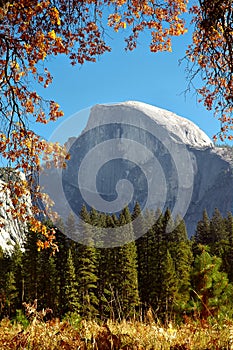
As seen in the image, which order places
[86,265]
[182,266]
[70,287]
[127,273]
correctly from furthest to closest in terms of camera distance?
[182,266] → [86,265] → [127,273] → [70,287]

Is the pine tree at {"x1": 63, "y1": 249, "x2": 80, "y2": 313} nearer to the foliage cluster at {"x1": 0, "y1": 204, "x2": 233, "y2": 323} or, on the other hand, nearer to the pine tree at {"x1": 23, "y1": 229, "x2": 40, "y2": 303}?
the foliage cluster at {"x1": 0, "y1": 204, "x2": 233, "y2": 323}

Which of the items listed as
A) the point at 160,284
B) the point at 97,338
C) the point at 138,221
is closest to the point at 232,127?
the point at 97,338

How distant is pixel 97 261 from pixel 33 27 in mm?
41156

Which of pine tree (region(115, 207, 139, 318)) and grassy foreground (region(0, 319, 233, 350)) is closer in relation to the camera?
grassy foreground (region(0, 319, 233, 350))

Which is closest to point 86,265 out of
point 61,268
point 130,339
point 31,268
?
point 61,268

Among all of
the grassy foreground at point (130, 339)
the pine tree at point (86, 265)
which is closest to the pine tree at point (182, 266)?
the pine tree at point (86, 265)

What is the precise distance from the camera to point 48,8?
6.48 m

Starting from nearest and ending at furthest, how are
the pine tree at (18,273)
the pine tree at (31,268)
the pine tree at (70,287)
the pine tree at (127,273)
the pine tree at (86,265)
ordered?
the pine tree at (70,287), the pine tree at (127,273), the pine tree at (86,265), the pine tree at (31,268), the pine tree at (18,273)

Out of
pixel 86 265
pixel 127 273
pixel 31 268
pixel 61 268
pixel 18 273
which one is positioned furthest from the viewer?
pixel 18 273

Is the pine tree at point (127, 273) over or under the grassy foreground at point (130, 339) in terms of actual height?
over

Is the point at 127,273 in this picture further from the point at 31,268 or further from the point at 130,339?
the point at 130,339

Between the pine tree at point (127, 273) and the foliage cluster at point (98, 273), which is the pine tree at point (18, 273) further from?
the pine tree at point (127, 273)

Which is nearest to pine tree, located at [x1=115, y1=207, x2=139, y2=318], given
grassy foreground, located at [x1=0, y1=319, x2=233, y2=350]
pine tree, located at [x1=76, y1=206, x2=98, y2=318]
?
pine tree, located at [x1=76, y1=206, x2=98, y2=318]

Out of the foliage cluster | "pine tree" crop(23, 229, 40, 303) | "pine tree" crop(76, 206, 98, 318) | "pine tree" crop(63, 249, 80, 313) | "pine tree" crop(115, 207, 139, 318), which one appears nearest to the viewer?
"pine tree" crop(63, 249, 80, 313)
